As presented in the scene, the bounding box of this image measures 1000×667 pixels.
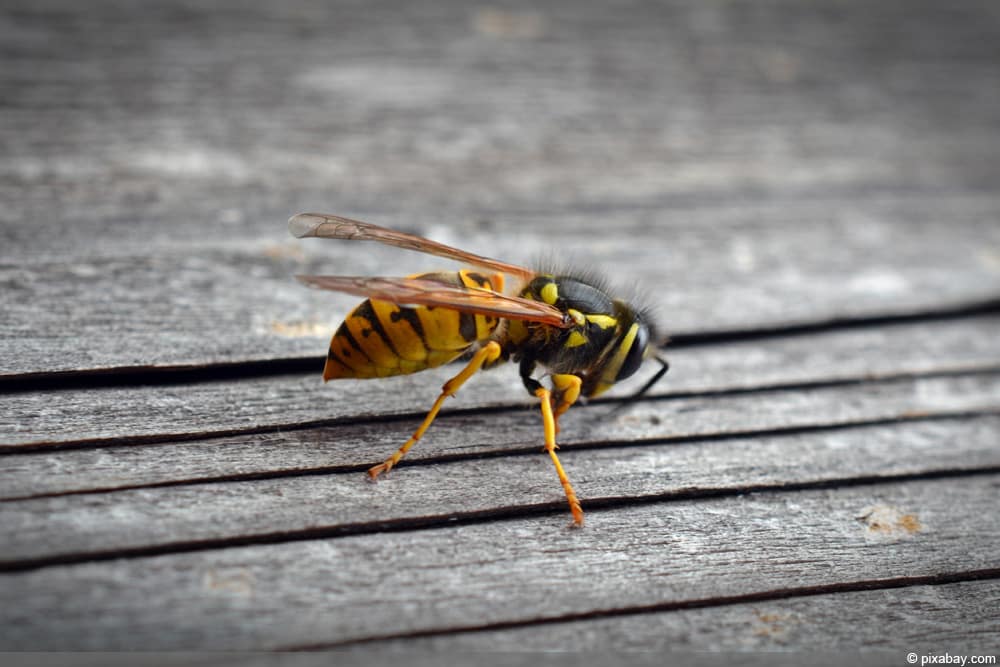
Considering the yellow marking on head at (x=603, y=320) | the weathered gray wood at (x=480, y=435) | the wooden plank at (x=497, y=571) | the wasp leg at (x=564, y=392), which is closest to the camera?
the wooden plank at (x=497, y=571)

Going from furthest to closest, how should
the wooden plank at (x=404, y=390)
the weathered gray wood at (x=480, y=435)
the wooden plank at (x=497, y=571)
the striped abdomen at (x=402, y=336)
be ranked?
the striped abdomen at (x=402, y=336), the wooden plank at (x=404, y=390), the weathered gray wood at (x=480, y=435), the wooden plank at (x=497, y=571)

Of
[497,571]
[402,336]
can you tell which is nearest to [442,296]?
[402,336]

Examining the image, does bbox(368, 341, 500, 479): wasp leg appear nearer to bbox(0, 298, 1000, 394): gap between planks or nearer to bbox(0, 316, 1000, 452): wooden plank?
bbox(0, 316, 1000, 452): wooden plank

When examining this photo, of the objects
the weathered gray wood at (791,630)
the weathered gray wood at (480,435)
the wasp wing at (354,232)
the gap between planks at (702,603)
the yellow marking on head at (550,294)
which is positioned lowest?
the weathered gray wood at (791,630)

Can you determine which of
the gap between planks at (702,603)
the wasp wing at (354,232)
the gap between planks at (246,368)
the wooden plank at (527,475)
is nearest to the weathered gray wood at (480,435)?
the wooden plank at (527,475)

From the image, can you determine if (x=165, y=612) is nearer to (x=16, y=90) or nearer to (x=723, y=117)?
(x=16, y=90)

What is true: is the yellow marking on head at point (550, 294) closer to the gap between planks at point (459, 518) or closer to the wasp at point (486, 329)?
the wasp at point (486, 329)

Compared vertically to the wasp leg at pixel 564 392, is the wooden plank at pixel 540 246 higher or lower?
higher
